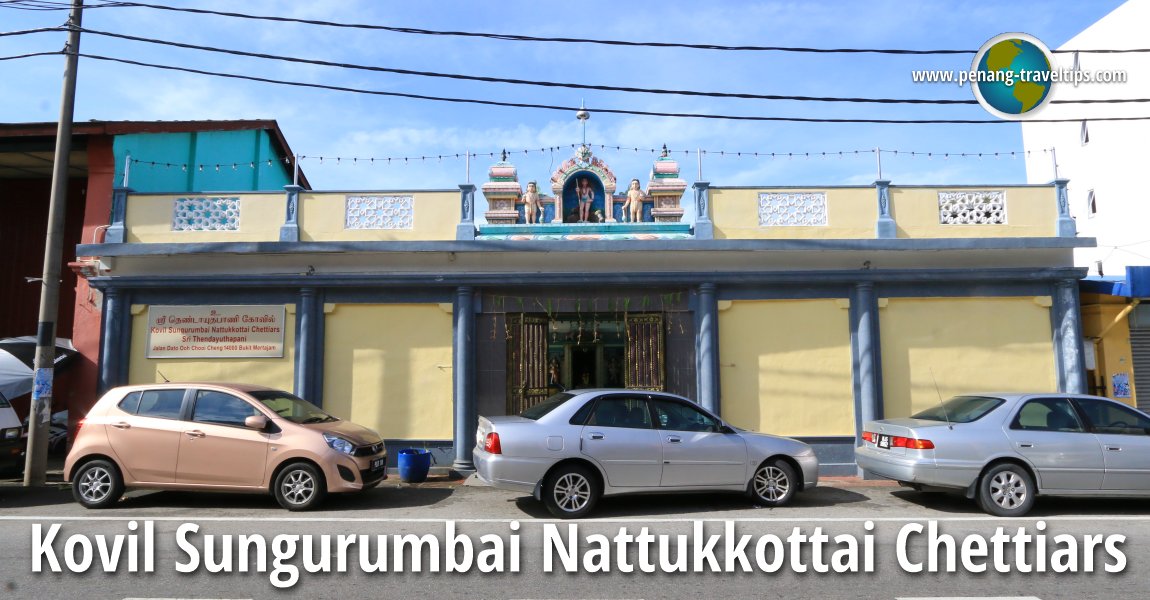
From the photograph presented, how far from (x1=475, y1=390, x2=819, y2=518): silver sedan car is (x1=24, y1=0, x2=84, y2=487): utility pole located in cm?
674

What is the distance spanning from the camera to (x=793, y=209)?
12.5m

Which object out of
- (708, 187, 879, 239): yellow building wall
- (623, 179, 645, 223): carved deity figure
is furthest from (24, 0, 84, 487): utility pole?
(708, 187, 879, 239): yellow building wall

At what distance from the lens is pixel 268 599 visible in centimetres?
507

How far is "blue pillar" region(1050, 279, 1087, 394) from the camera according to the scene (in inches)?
463

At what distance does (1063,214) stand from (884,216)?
9.83ft

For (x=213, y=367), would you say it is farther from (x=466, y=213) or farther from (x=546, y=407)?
(x=546, y=407)

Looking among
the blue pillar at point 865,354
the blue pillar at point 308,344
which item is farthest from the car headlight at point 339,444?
the blue pillar at point 865,354

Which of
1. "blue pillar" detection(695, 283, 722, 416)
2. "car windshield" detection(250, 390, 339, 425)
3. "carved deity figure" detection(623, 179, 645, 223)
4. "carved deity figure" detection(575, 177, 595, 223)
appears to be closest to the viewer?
"car windshield" detection(250, 390, 339, 425)

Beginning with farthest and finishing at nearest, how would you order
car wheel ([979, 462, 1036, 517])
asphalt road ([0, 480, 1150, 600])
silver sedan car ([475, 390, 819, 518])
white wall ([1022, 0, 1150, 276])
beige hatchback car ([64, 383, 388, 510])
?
white wall ([1022, 0, 1150, 276]) < beige hatchback car ([64, 383, 388, 510]) < car wheel ([979, 462, 1036, 517]) < silver sedan car ([475, 390, 819, 518]) < asphalt road ([0, 480, 1150, 600])

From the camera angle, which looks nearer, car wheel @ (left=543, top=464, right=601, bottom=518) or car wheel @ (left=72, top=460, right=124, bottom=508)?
car wheel @ (left=543, top=464, right=601, bottom=518)

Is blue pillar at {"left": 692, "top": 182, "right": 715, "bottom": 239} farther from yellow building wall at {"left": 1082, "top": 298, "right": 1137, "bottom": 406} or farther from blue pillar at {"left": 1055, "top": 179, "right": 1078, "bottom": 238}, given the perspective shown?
yellow building wall at {"left": 1082, "top": 298, "right": 1137, "bottom": 406}

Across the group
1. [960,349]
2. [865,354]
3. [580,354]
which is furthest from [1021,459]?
[580,354]

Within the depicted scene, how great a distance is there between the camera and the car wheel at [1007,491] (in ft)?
27.0

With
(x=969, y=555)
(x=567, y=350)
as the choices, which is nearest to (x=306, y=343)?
(x=567, y=350)
